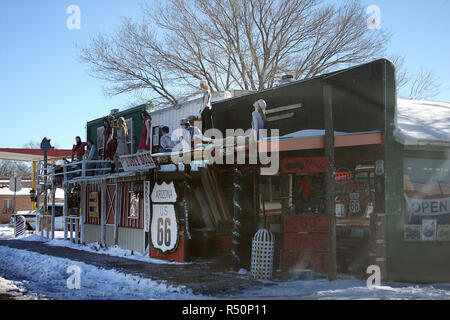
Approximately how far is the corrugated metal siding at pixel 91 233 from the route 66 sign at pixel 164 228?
498cm

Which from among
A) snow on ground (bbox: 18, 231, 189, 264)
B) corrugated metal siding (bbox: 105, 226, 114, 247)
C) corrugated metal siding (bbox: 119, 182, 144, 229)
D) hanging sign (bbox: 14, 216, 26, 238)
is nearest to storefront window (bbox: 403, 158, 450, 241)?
snow on ground (bbox: 18, 231, 189, 264)

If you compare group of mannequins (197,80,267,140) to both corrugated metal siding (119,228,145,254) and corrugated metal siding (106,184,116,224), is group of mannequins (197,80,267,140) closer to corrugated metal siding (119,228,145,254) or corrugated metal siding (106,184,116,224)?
corrugated metal siding (119,228,145,254)

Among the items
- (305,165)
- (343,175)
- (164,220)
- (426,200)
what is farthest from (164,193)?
(426,200)

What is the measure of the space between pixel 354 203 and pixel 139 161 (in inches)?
248

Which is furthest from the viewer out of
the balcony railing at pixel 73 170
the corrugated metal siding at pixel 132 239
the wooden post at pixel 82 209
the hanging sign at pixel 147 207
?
the wooden post at pixel 82 209

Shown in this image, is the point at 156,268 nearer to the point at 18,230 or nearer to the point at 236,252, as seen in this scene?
the point at 236,252

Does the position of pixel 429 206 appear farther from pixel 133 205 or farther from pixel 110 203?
pixel 110 203

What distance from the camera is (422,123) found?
11.8 metres

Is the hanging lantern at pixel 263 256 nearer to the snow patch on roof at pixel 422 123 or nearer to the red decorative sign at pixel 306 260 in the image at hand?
the red decorative sign at pixel 306 260

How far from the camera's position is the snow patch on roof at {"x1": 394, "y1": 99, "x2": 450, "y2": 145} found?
34.6ft

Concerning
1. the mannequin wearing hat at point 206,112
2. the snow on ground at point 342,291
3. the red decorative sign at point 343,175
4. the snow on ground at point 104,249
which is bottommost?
the snow on ground at point 104,249

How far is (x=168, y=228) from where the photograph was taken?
1416cm

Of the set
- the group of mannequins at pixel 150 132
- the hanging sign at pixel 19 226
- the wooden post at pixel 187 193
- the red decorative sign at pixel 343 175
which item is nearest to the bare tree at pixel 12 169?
the hanging sign at pixel 19 226

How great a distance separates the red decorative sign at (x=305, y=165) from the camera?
11.1 metres
